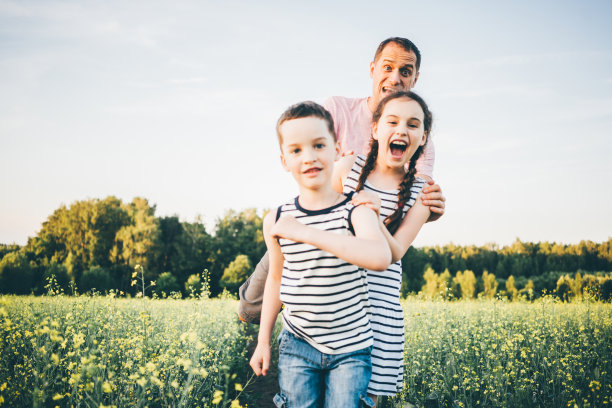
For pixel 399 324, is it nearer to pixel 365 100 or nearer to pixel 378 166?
pixel 378 166

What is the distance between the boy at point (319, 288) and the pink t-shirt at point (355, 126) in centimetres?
110

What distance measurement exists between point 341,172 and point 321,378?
1.07m

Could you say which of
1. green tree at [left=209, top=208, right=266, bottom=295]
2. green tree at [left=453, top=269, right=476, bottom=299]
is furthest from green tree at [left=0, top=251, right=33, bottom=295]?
green tree at [left=453, top=269, right=476, bottom=299]

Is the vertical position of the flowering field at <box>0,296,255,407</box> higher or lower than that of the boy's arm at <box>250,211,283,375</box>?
lower

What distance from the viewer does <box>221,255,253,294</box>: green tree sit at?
2594 centimetres

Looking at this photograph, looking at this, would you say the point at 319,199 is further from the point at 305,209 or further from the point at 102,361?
the point at 102,361

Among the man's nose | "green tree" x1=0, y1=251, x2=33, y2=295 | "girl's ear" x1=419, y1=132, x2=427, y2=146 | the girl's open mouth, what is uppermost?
the man's nose

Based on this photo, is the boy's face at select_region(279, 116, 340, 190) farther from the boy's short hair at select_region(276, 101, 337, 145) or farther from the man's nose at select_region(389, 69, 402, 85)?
the man's nose at select_region(389, 69, 402, 85)

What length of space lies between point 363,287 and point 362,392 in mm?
450

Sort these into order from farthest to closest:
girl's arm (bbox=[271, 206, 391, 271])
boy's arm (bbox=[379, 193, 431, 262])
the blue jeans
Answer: boy's arm (bbox=[379, 193, 431, 262])
the blue jeans
girl's arm (bbox=[271, 206, 391, 271])

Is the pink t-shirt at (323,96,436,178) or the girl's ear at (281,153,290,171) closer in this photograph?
the girl's ear at (281,153,290,171)

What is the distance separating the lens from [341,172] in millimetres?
2205

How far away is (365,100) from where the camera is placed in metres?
3.08

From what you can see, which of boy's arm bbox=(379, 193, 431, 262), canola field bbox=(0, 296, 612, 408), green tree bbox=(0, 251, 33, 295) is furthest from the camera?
green tree bbox=(0, 251, 33, 295)
